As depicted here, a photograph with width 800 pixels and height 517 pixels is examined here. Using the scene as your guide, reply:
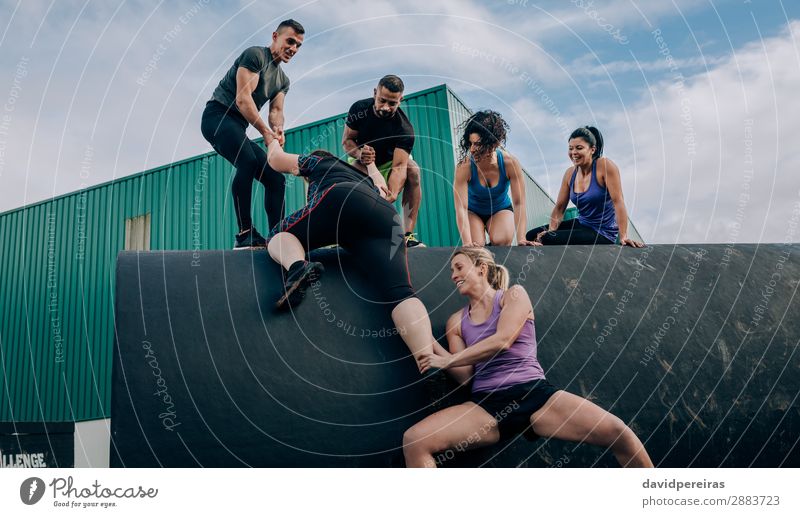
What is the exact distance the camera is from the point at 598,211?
6500 millimetres

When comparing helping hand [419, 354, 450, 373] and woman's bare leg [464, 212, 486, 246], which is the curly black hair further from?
helping hand [419, 354, 450, 373]

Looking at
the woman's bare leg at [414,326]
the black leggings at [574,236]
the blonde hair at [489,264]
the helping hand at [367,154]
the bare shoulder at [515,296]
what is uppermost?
the helping hand at [367,154]

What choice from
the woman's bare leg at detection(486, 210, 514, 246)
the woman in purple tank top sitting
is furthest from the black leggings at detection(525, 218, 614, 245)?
the woman in purple tank top sitting

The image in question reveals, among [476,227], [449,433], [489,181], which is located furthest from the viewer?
[476,227]

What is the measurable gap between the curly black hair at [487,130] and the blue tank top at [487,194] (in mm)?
102

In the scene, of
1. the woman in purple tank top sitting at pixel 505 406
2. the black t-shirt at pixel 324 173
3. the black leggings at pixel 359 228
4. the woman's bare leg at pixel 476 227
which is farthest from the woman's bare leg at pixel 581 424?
the woman's bare leg at pixel 476 227

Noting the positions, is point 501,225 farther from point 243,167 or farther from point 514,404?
point 514,404

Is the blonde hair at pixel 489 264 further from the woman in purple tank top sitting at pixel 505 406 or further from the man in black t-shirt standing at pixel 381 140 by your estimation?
the man in black t-shirt standing at pixel 381 140

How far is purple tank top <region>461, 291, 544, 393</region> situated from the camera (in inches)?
156

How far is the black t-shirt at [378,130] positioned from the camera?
648 centimetres

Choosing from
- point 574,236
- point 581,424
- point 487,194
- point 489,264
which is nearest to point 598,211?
point 574,236

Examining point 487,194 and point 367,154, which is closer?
point 367,154

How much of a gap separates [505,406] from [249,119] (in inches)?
145
